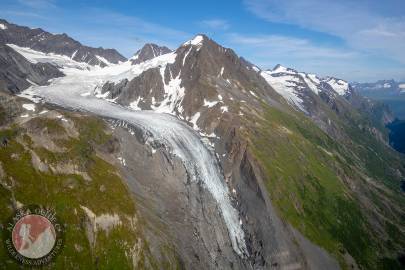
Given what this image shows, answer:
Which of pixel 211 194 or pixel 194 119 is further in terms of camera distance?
pixel 194 119

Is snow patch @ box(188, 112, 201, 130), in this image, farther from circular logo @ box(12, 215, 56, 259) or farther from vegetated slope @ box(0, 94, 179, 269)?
circular logo @ box(12, 215, 56, 259)

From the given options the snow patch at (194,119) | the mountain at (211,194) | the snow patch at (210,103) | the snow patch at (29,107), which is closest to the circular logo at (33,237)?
the mountain at (211,194)

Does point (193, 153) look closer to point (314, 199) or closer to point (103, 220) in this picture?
point (314, 199)

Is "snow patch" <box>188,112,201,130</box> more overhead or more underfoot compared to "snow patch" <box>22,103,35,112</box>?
more underfoot

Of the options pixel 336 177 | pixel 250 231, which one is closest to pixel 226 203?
pixel 250 231

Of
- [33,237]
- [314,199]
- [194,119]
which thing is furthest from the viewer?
[194,119]

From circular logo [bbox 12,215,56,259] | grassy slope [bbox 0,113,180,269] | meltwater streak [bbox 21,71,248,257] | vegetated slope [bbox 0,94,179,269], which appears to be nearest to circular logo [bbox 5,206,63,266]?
circular logo [bbox 12,215,56,259]

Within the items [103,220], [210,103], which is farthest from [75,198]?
[210,103]
